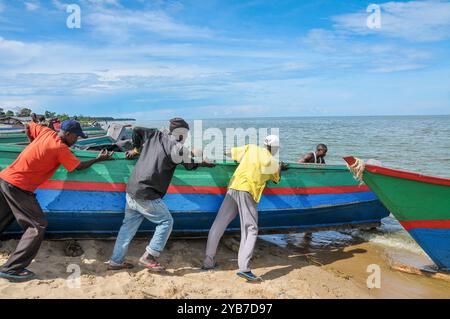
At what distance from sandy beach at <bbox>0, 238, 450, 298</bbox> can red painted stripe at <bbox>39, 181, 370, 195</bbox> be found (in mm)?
877

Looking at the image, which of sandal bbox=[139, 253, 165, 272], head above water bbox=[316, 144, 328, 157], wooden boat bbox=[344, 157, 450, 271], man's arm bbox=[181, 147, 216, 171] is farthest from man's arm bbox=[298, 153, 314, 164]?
sandal bbox=[139, 253, 165, 272]

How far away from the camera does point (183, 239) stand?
6211 mm

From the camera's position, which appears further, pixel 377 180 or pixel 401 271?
pixel 401 271

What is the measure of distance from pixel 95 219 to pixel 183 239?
1.41 meters

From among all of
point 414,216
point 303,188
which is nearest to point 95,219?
point 303,188

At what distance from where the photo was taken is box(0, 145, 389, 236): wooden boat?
5.21 metres

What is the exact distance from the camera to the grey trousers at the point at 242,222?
5.03 metres

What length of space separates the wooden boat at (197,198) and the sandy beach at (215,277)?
0.35 metres

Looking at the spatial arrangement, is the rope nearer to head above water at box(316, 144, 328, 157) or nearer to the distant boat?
head above water at box(316, 144, 328, 157)

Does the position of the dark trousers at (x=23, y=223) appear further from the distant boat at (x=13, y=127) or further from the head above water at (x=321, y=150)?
the distant boat at (x=13, y=127)

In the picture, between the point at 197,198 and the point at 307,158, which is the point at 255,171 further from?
the point at 307,158

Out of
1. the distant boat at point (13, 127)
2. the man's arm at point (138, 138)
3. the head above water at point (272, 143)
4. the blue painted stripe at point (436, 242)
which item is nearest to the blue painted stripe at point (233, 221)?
the man's arm at point (138, 138)

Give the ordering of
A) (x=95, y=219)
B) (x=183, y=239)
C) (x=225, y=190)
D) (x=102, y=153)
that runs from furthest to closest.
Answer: (x=183, y=239) < (x=225, y=190) < (x=95, y=219) < (x=102, y=153)
